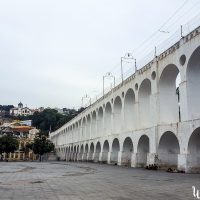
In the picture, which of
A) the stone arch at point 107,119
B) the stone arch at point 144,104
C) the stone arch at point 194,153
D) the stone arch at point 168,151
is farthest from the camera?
the stone arch at point 107,119

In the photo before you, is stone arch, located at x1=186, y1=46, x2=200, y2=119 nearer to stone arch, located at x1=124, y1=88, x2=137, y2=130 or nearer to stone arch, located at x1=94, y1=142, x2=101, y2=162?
stone arch, located at x1=124, y1=88, x2=137, y2=130

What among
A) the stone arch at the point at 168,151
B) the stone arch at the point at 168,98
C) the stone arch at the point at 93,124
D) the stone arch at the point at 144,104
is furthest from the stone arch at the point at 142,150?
the stone arch at the point at 93,124

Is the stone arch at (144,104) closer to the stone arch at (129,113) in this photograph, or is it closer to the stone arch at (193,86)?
the stone arch at (129,113)

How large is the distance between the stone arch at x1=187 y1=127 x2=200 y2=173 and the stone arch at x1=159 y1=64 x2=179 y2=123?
17.1ft

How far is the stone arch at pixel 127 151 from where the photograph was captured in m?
34.2

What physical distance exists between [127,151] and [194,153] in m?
13.7

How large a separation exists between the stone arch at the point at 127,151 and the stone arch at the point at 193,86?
12.5 m

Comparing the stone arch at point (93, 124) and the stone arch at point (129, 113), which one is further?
the stone arch at point (93, 124)

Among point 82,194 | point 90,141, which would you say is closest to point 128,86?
point 90,141

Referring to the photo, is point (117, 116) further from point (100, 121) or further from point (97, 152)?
point (97, 152)

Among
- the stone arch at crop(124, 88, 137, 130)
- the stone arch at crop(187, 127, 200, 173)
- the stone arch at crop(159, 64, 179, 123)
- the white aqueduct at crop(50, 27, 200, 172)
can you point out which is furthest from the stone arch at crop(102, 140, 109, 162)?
the stone arch at crop(187, 127, 200, 173)

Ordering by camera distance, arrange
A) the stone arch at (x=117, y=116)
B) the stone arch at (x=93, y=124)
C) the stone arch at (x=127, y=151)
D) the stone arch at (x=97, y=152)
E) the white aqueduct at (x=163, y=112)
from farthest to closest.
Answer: the stone arch at (x=93, y=124) < the stone arch at (x=97, y=152) < the stone arch at (x=117, y=116) < the stone arch at (x=127, y=151) < the white aqueduct at (x=163, y=112)

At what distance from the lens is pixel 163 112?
2689 cm

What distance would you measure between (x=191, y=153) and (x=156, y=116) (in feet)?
19.8
